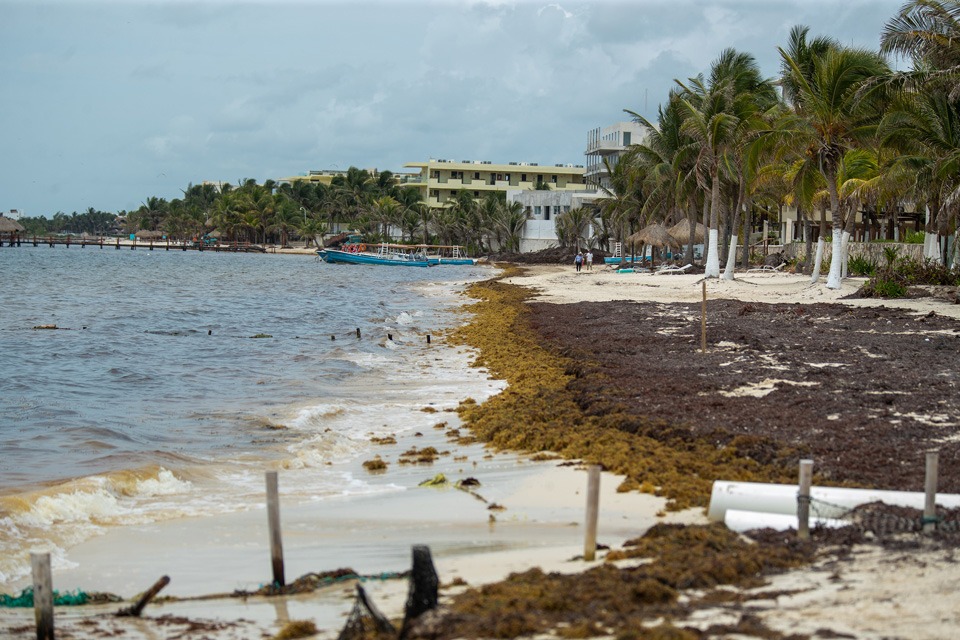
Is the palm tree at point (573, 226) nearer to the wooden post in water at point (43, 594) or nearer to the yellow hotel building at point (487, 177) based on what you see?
the yellow hotel building at point (487, 177)

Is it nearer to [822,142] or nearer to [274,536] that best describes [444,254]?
[822,142]

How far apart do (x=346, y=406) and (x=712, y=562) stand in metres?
10.9

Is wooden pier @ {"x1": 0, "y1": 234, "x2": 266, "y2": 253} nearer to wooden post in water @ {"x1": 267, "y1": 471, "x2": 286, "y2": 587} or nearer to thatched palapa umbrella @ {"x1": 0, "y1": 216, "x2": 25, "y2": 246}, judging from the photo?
thatched palapa umbrella @ {"x1": 0, "y1": 216, "x2": 25, "y2": 246}

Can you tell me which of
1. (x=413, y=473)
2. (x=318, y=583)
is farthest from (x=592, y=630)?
(x=413, y=473)

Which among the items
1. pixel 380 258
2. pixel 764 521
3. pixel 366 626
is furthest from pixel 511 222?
pixel 366 626

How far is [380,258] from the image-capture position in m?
95.6

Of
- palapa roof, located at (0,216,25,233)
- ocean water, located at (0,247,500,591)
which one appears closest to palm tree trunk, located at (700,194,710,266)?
ocean water, located at (0,247,500,591)

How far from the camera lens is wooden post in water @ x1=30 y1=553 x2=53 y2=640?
5988mm

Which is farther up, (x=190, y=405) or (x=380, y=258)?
(x=380, y=258)

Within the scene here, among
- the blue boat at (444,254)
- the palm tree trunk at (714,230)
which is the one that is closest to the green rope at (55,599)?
the palm tree trunk at (714,230)

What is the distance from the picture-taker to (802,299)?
30.9 metres

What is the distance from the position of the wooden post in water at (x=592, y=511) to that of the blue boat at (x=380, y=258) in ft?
286

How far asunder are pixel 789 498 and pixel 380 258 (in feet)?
292

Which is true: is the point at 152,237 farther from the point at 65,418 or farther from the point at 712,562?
the point at 712,562
